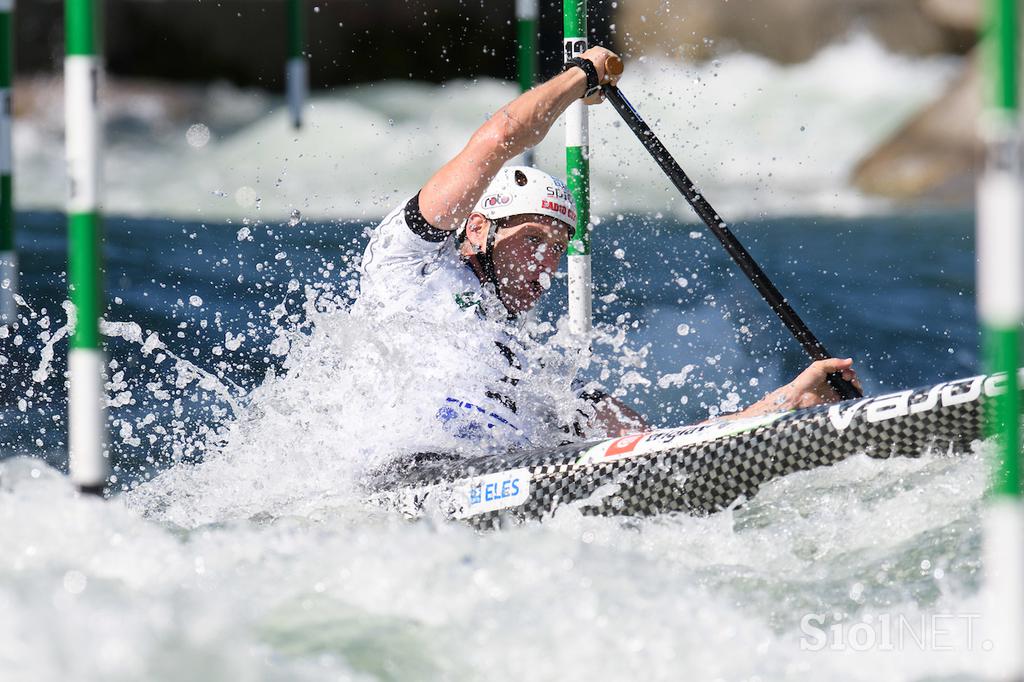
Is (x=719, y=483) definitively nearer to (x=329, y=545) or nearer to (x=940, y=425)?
(x=940, y=425)

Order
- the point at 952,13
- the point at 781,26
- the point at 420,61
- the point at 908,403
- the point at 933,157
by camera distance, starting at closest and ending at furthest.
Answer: the point at 908,403, the point at 933,157, the point at 952,13, the point at 781,26, the point at 420,61

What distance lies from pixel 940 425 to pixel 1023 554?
4.39ft

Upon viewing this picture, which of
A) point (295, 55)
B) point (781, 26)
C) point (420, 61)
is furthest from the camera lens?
point (420, 61)

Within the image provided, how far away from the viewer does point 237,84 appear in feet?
60.3

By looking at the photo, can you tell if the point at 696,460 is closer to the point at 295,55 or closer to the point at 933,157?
the point at 295,55

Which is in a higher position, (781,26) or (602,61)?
(781,26)

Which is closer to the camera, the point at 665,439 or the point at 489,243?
the point at 665,439

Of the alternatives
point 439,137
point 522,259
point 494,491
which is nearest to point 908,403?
point 494,491

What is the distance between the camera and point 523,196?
3895 millimetres

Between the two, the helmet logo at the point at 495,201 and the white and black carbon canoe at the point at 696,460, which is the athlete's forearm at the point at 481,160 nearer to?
the helmet logo at the point at 495,201

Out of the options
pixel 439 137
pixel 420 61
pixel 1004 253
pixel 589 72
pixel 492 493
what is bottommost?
pixel 492 493

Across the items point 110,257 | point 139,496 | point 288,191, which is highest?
point 288,191

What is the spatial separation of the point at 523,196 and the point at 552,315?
2307 millimetres

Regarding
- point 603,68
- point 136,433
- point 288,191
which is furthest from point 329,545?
point 288,191
